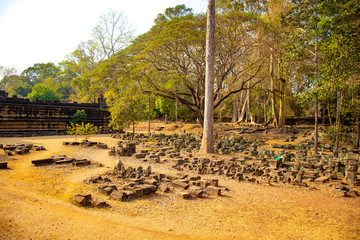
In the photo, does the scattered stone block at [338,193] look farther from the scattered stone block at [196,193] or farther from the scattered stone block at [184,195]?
the scattered stone block at [184,195]

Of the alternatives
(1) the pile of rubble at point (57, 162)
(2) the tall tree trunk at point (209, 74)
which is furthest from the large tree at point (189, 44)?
(1) the pile of rubble at point (57, 162)

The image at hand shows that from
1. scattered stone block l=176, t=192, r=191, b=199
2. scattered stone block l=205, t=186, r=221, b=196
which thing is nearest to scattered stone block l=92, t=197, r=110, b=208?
scattered stone block l=176, t=192, r=191, b=199

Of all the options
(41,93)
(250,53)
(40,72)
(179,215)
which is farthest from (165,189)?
(40,72)

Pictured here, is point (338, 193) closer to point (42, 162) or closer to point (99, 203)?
→ point (99, 203)

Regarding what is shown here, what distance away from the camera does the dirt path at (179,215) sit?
3586 mm

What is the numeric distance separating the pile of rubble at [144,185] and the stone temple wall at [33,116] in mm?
17250

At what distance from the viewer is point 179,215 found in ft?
14.2

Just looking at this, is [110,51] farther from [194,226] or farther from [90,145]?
[194,226]

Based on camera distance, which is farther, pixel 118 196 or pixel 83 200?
pixel 118 196

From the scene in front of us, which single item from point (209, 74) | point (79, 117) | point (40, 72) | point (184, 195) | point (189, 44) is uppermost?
point (40, 72)

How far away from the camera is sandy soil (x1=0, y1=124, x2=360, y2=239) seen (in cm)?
359

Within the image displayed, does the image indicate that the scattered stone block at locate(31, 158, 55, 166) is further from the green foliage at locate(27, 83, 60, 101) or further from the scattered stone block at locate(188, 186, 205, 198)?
the green foliage at locate(27, 83, 60, 101)

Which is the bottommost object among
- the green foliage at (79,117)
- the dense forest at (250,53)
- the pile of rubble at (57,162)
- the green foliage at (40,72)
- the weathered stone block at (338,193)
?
the weathered stone block at (338,193)

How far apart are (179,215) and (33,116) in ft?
70.0
